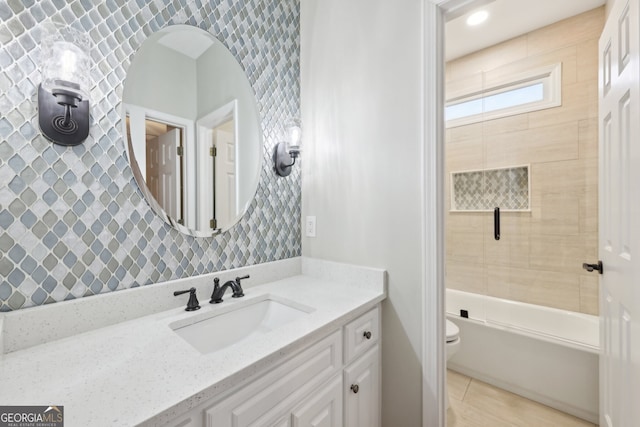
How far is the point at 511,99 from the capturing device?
2562 mm

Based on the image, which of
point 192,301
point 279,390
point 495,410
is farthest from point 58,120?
point 495,410

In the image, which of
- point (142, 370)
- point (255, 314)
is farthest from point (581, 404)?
point (142, 370)

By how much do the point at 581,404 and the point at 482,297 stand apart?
1.03m

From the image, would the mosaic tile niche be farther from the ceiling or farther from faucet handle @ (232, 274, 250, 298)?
the ceiling

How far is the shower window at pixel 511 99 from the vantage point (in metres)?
2.36

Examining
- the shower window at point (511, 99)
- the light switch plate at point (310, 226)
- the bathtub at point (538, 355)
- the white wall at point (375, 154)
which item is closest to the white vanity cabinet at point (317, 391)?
the white wall at point (375, 154)

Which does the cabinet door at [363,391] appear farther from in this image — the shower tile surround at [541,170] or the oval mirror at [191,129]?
the shower tile surround at [541,170]

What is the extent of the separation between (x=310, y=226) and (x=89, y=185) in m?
1.06

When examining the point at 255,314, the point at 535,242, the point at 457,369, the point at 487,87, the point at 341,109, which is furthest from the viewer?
the point at 487,87

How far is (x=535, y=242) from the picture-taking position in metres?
2.45

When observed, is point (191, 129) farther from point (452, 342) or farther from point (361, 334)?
point (452, 342)

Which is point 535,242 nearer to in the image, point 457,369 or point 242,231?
point 457,369

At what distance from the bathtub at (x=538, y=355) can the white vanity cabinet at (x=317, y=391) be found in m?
1.24

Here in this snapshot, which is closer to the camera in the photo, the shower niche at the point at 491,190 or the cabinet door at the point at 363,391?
the cabinet door at the point at 363,391
